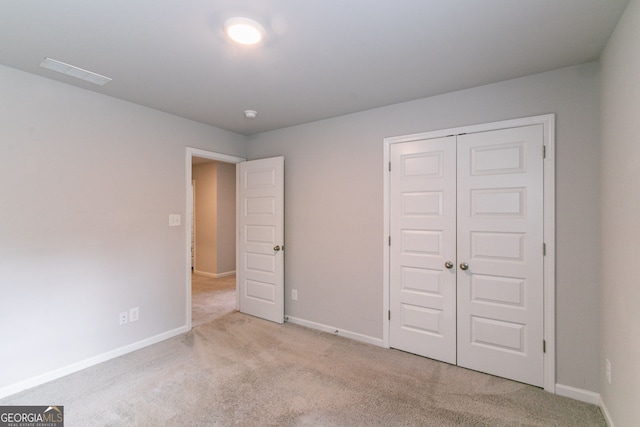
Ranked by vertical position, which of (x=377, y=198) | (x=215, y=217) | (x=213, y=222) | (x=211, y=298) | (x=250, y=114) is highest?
(x=250, y=114)

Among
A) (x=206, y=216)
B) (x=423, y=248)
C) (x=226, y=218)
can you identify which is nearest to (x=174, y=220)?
(x=423, y=248)

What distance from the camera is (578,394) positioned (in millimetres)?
2197

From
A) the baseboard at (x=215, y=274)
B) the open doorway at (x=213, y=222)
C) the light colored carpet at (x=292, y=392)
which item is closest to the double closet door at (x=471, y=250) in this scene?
the light colored carpet at (x=292, y=392)

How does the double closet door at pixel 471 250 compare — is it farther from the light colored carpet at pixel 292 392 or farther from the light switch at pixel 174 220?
the light switch at pixel 174 220

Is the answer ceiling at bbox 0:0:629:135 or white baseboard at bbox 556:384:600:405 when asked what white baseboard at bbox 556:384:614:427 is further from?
ceiling at bbox 0:0:629:135

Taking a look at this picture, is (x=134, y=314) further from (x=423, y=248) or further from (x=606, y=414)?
(x=606, y=414)

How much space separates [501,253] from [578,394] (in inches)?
43.6

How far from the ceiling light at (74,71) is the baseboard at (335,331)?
309 centimetres

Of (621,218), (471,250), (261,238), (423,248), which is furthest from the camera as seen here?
(261,238)

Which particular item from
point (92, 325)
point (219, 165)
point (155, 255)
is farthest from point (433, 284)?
point (219, 165)

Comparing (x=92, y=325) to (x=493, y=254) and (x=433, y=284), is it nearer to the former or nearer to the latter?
(x=433, y=284)

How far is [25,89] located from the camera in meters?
2.34

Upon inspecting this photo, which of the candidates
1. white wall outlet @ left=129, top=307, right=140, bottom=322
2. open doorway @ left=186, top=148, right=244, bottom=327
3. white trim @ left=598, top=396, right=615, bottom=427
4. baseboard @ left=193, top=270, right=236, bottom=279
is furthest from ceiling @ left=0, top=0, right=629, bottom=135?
baseboard @ left=193, top=270, right=236, bottom=279

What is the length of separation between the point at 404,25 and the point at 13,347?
141 inches
